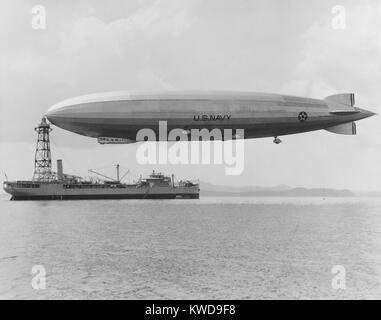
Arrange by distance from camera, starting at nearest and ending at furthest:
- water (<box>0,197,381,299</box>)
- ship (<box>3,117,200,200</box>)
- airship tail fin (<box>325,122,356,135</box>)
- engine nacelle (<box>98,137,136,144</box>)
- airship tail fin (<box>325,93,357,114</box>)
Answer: water (<box>0,197,381,299</box>), engine nacelle (<box>98,137,136,144</box>), airship tail fin (<box>325,93,357,114</box>), airship tail fin (<box>325,122,356,135</box>), ship (<box>3,117,200,200</box>)

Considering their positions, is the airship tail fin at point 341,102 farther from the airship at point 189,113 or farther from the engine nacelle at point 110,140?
the engine nacelle at point 110,140

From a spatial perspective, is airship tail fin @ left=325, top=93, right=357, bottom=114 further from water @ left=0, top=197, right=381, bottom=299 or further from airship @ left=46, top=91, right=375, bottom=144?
water @ left=0, top=197, right=381, bottom=299

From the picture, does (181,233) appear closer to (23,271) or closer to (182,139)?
(182,139)

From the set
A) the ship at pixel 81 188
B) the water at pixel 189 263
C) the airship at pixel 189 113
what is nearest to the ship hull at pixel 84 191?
the ship at pixel 81 188

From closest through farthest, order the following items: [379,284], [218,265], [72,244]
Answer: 1. [379,284]
2. [218,265]
3. [72,244]

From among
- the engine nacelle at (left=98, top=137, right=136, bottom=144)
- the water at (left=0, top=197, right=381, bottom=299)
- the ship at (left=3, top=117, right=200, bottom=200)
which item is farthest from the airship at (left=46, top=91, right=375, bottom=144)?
the ship at (left=3, top=117, right=200, bottom=200)

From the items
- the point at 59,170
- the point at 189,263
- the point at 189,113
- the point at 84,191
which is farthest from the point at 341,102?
the point at 59,170

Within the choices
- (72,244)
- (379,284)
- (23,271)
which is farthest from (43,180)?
(379,284)
